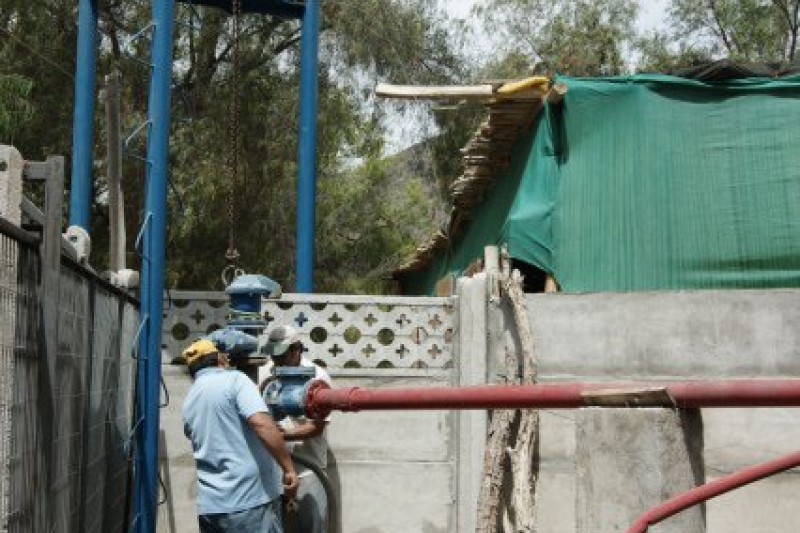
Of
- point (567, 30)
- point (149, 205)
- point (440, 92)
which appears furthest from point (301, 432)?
point (567, 30)

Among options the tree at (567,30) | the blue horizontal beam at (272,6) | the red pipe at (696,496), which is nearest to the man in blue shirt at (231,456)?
the red pipe at (696,496)

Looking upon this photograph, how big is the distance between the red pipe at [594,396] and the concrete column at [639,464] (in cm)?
4

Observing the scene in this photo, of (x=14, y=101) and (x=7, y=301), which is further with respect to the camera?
(x=14, y=101)

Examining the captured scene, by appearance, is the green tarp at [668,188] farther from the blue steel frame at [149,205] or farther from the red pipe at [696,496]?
the red pipe at [696,496]

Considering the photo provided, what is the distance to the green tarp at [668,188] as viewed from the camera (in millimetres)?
6980

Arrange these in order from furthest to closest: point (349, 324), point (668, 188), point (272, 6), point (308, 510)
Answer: point (272, 6) → point (668, 188) → point (349, 324) → point (308, 510)

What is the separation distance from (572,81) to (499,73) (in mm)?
10009

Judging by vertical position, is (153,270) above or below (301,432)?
above

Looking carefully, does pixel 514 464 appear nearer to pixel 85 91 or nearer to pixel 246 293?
pixel 246 293

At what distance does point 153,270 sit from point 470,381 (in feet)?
7.18

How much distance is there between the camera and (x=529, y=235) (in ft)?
24.9

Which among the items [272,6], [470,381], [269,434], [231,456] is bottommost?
[231,456]

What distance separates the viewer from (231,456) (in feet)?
16.1

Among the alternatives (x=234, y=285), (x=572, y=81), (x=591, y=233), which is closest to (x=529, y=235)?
(x=591, y=233)
